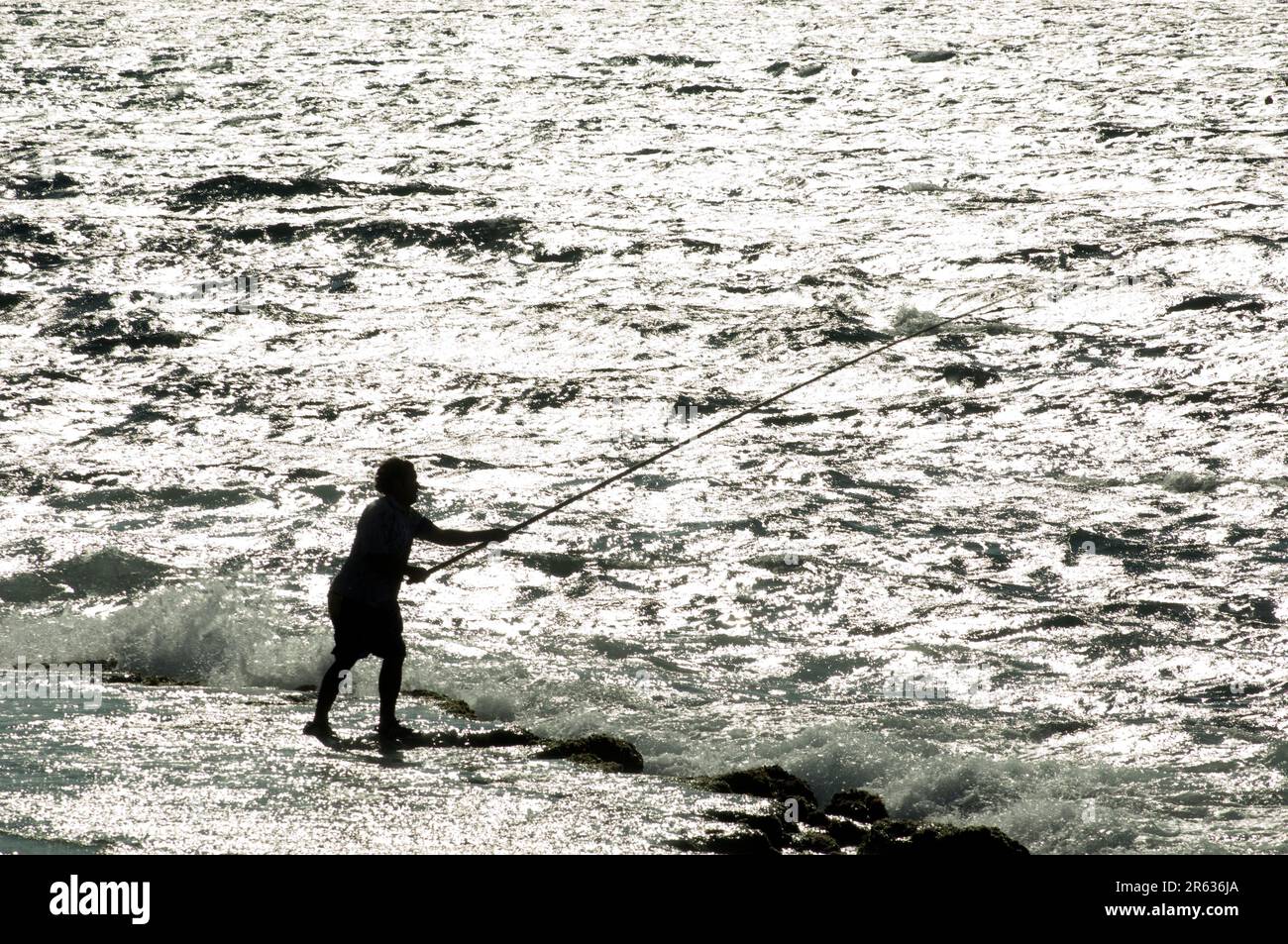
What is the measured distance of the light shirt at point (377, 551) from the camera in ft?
22.8

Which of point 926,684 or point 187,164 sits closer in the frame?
point 926,684

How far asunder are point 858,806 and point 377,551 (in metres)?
2.48

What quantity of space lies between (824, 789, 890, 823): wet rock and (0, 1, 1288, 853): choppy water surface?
447 mm

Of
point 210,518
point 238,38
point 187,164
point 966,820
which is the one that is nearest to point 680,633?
point 966,820

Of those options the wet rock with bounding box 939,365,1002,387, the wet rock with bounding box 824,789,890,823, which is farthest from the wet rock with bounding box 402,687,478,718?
the wet rock with bounding box 939,365,1002,387

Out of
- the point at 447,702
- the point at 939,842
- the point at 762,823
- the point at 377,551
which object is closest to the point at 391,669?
the point at 377,551

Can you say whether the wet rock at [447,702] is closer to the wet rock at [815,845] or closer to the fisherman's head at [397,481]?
the fisherman's head at [397,481]

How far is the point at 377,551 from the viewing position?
6.94 meters

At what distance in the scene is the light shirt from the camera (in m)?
6.94

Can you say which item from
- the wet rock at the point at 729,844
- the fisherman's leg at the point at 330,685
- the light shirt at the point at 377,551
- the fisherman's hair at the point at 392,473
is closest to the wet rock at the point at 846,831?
the wet rock at the point at 729,844

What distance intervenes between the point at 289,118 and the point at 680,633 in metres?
14.4

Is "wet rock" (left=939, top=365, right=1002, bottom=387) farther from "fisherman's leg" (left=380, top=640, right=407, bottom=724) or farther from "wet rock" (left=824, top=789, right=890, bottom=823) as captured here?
"fisherman's leg" (left=380, top=640, right=407, bottom=724)

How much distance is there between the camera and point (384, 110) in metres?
22.0
